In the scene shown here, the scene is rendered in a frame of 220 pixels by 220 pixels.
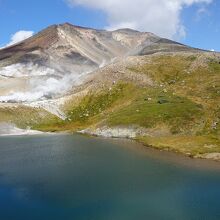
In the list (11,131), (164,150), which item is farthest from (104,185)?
(11,131)

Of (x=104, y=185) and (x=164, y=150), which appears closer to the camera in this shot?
(x=104, y=185)

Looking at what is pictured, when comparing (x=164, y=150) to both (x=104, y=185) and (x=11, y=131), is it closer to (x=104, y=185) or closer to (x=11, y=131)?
(x=104, y=185)

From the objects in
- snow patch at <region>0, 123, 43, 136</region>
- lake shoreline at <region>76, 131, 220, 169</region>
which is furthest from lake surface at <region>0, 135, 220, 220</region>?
snow patch at <region>0, 123, 43, 136</region>

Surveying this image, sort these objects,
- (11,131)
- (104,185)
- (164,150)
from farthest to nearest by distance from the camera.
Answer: (11,131), (164,150), (104,185)

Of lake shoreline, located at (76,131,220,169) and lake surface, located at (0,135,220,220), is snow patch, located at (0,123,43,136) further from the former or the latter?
lake surface, located at (0,135,220,220)

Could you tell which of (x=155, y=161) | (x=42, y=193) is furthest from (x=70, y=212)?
(x=155, y=161)

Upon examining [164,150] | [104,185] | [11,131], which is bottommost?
[104,185]

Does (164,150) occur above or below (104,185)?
above

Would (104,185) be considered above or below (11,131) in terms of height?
below

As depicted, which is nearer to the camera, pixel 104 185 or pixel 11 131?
pixel 104 185

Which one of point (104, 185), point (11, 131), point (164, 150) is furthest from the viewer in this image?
point (11, 131)
